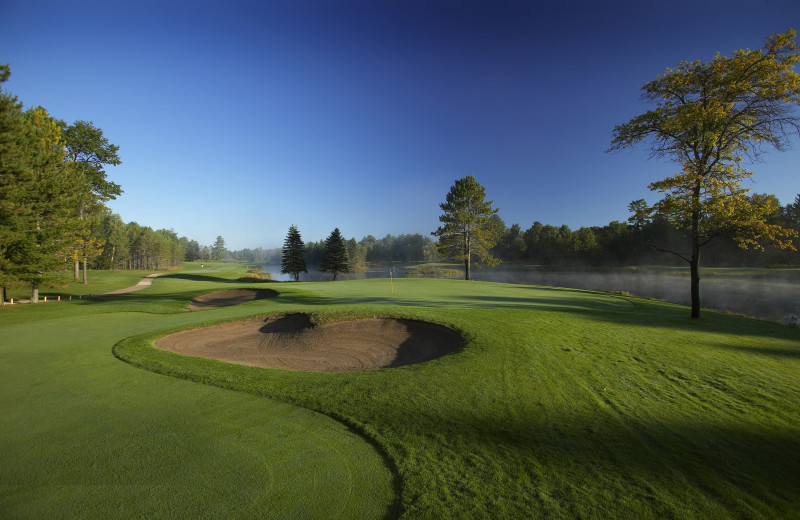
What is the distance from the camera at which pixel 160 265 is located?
325ft

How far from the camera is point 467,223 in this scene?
34438mm

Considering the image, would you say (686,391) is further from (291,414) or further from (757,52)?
(757,52)

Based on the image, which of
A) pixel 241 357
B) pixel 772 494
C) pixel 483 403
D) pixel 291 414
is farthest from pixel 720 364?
pixel 241 357

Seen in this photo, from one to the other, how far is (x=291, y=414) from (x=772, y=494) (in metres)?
5.44

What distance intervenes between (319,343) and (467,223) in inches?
1054

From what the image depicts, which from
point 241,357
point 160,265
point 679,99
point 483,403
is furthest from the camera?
point 160,265

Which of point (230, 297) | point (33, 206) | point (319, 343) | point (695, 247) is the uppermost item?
point (33, 206)

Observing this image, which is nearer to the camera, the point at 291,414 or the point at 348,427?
the point at 348,427

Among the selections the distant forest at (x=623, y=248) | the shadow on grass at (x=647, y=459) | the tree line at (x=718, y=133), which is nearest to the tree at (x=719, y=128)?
the tree line at (x=718, y=133)

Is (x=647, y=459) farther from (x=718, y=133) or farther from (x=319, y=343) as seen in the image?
(x=718, y=133)

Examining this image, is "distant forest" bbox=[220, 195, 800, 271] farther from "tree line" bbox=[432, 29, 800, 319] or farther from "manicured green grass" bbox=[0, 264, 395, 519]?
"manicured green grass" bbox=[0, 264, 395, 519]

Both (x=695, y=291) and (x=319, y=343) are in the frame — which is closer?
(x=319, y=343)

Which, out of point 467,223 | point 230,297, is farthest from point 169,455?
point 467,223

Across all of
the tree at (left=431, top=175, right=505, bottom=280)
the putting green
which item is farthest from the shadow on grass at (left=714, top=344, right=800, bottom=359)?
the tree at (left=431, top=175, right=505, bottom=280)
